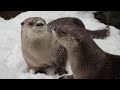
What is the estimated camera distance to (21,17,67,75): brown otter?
3.91 meters

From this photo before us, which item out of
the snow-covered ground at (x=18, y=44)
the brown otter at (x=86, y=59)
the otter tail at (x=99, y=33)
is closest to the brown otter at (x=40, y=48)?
the snow-covered ground at (x=18, y=44)

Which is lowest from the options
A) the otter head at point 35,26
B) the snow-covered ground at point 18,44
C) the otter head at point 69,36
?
the snow-covered ground at point 18,44

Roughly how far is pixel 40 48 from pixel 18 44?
40.9 inches

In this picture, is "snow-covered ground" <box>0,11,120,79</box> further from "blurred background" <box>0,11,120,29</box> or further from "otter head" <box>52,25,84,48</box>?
"otter head" <box>52,25,84,48</box>

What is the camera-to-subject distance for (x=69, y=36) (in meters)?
3.00

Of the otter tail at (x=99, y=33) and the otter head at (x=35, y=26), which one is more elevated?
the otter head at (x=35, y=26)

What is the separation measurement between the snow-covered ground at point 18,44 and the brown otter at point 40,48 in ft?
0.34

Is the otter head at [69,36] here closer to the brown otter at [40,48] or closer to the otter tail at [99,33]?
the brown otter at [40,48]

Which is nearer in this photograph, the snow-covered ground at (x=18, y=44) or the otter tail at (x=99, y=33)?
the snow-covered ground at (x=18, y=44)

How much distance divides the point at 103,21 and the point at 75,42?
2.99 meters

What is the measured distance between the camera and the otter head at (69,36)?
2.98m

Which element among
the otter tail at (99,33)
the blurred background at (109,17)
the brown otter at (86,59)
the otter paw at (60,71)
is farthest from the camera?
the blurred background at (109,17)

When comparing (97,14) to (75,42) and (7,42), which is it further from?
(75,42)
